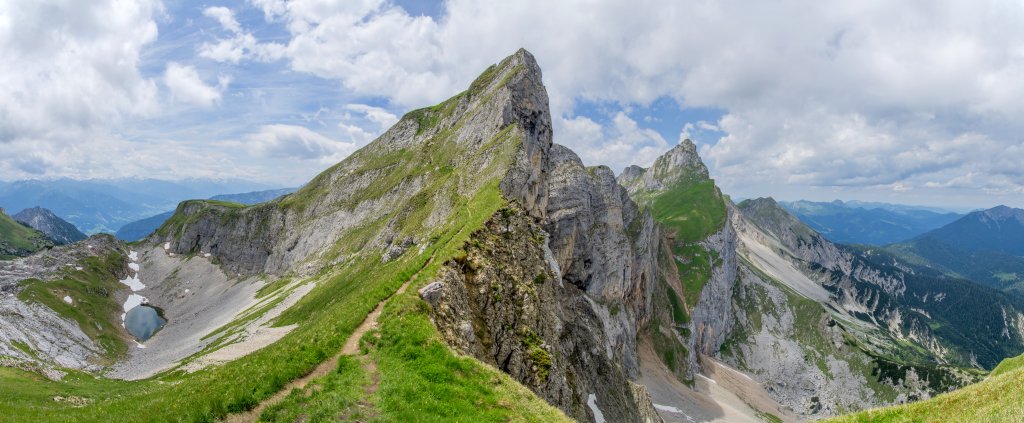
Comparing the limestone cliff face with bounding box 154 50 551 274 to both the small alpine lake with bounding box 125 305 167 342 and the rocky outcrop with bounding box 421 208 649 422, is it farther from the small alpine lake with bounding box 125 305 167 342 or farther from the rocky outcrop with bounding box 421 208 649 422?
the small alpine lake with bounding box 125 305 167 342

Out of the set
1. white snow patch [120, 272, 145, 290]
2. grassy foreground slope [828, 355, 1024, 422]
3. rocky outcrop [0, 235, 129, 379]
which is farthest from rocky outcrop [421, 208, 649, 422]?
white snow patch [120, 272, 145, 290]

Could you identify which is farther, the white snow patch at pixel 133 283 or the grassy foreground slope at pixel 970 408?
the white snow patch at pixel 133 283

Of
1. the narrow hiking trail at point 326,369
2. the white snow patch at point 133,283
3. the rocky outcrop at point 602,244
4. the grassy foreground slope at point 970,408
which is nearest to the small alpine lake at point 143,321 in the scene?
the white snow patch at point 133,283

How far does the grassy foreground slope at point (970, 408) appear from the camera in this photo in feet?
42.8

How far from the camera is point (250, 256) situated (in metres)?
158

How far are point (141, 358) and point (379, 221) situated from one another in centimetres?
5195

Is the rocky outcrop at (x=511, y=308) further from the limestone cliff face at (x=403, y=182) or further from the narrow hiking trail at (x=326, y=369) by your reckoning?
the limestone cliff face at (x=403, y=182)

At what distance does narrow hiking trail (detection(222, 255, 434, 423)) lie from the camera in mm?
16219

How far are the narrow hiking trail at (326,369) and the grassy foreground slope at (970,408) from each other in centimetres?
1853

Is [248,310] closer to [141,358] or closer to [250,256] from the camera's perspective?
[141,358]

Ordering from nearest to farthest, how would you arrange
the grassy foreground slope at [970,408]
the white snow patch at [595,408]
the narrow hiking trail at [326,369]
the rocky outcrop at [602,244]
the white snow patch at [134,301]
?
the grassy foreground slope at [970,408]
the narrow hiking trail at [326,369]
the white snow patch at [595,408]
the rocky outcrop at [602,244]
the white snow patch at [134,301]

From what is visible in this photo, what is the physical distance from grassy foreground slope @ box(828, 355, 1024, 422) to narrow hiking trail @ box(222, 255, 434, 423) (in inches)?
729

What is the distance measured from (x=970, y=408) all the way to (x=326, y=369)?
22.8m

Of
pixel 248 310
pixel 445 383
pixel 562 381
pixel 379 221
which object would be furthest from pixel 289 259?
pixel 445 383
